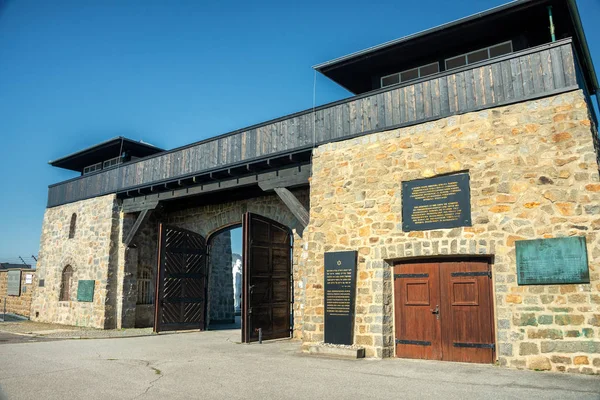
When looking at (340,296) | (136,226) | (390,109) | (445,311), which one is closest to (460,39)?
(390,109)

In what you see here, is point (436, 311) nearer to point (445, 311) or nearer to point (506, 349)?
point (445, 311)

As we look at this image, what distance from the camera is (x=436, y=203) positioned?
8836 mm

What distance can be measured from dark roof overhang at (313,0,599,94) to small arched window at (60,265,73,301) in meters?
12.2

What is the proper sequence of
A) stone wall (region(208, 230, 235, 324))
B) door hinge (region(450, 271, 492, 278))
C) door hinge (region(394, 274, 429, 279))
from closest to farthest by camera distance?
door hinge (region(450, 271, 492, 278)), door hinge (region(394, 274, 429, 279)), stone wall (region(208, 230, 235, 324))

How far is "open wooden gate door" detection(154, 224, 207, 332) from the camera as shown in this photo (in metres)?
14.5

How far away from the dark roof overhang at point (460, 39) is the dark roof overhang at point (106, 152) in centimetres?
958

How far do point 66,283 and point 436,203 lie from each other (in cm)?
1478

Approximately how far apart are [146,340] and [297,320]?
3991 mm

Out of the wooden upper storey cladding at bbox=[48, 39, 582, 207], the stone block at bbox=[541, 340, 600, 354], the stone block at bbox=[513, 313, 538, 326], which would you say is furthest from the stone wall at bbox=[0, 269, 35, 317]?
the stone block at bbox=[541, 340, 600, 354]

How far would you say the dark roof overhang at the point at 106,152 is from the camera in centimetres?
1875

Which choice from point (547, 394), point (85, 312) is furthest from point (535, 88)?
point (85, 312)

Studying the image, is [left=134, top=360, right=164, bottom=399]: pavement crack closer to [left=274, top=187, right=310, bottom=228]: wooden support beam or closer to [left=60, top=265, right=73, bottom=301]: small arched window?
[left=274, top=187, right=310, bottom=228]: wooden support beam

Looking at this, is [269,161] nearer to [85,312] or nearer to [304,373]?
[304,373]

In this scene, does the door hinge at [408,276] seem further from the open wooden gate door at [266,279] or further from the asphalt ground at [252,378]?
the open wooden gate door at [266,279]
